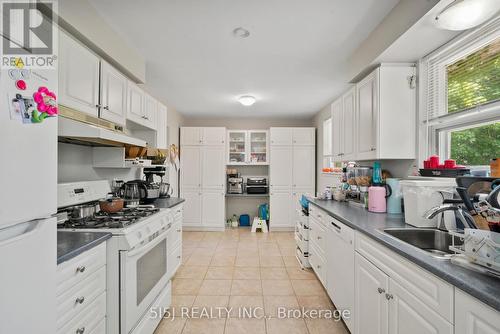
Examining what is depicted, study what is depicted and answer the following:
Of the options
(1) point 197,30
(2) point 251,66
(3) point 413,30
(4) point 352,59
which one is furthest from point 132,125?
(3) point 413,30

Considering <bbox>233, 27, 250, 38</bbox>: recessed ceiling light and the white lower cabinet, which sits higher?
<bbox>233, 27, 250, 38</bbox>: recessed ceiling light

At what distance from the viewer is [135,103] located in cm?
251

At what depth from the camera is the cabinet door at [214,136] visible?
16.1 feet

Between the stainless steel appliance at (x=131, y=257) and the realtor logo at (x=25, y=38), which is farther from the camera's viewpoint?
the stainless steel appliance at (x=131, y=257)

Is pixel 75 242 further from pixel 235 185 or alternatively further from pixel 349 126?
pixel 235 185

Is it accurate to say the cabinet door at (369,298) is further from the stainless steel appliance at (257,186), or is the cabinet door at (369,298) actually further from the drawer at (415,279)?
the stainless steel appliance at (257,186)

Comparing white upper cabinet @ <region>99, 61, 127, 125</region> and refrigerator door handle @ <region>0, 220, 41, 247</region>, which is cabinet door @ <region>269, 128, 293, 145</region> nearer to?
white upper cabinet @ <region>99, 61, 127, 125</region>

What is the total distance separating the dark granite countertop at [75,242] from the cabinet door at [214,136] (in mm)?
3628

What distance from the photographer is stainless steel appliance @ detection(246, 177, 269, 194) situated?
514 centimetres

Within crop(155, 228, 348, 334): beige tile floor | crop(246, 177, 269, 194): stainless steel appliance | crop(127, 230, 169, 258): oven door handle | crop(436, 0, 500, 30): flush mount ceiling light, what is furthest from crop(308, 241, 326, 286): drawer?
crop(246, 177, 269, 194): stainless steel appliance

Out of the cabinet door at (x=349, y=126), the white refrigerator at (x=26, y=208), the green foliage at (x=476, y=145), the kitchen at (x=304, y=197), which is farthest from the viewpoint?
the cabinet door at (x=349, y=126)

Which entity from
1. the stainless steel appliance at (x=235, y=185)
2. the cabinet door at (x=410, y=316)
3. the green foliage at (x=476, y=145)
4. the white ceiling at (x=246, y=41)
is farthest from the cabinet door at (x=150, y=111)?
the green foliage at (x=476, y=145)

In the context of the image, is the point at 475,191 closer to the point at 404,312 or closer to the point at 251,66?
the point at 404,312

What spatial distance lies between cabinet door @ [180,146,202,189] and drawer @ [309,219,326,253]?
282cm
